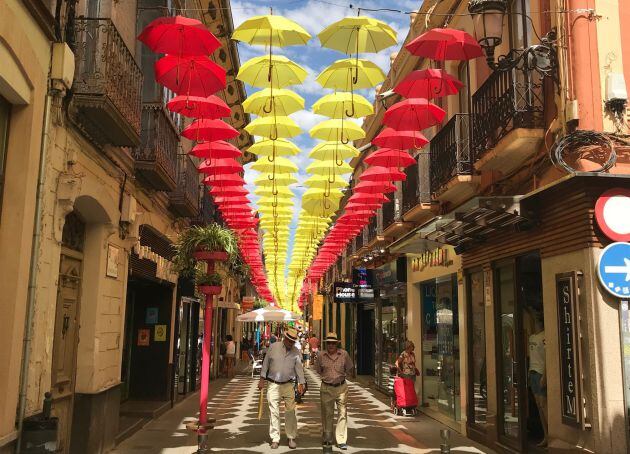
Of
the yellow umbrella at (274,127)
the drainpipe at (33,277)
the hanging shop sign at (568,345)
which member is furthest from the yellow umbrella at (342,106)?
the drainpipe at (33,277)

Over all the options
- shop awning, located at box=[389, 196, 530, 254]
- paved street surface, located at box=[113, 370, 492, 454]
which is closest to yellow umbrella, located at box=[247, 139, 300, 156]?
shop awning, located at box=[389, 196, 530, 254]

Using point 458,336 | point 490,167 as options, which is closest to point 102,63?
point 490,167

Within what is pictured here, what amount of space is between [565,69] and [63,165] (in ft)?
22.1

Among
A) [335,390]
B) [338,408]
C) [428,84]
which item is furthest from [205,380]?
[428,84]

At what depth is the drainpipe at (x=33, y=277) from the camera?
21.1 ft

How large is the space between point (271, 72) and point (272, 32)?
121 centimetres

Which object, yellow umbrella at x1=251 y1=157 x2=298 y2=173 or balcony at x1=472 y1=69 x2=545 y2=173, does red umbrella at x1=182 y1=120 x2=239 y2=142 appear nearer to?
yellow umbrella at x1=251 y1=157 x2=298 y2=173

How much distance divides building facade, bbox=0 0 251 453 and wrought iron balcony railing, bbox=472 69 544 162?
18.3 feet

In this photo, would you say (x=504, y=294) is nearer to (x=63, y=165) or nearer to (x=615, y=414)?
(x=615, y=414)

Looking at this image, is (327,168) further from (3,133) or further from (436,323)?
(3,133)

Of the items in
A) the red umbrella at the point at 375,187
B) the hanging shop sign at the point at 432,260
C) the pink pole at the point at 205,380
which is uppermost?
the red umbrella at the point at 375,187

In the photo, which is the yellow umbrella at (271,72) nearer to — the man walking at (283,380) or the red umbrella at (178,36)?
the red umbrella at (178,36)

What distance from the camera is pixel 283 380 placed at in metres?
10.6

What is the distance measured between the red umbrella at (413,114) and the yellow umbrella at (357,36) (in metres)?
1.27
